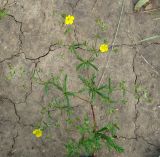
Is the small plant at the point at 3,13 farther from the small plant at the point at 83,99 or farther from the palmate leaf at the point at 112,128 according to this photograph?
the palmate leaf at the point at 112,128

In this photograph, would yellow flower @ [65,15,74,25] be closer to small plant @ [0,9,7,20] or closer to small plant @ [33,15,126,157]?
small plant @ [33,15,126,157]

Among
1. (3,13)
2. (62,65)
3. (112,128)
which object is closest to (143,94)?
(112,128)

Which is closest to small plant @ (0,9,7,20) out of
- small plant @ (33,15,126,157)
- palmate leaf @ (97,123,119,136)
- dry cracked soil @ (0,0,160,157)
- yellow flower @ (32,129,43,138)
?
dry cracked soil @ (0,0,160,157)

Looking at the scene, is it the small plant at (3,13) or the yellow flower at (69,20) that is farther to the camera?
the small plant at (3,13)

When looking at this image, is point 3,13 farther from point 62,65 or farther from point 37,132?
point 37,132

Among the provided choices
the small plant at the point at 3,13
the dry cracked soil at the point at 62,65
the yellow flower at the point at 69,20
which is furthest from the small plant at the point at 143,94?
the small plant at the point at 3,13
